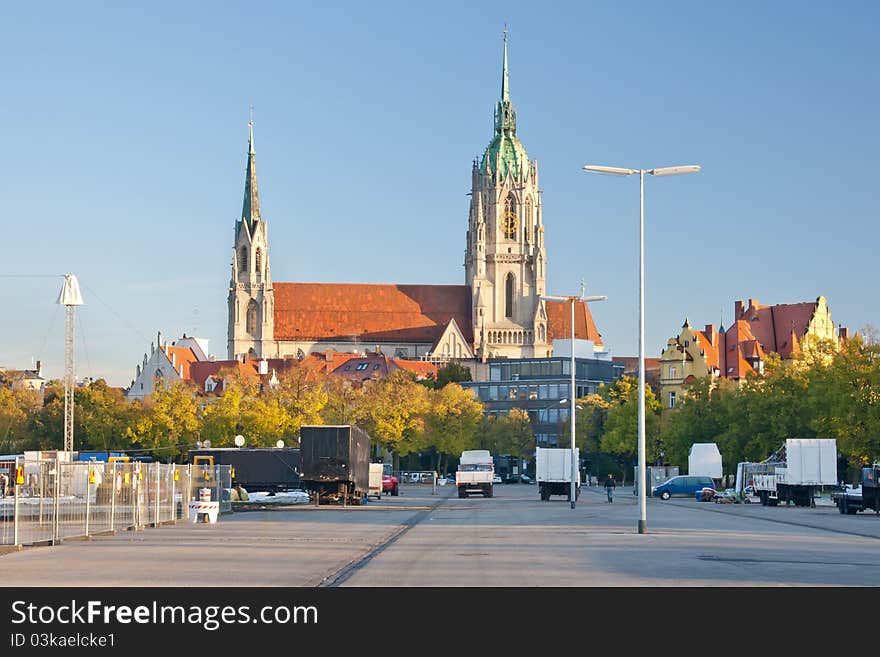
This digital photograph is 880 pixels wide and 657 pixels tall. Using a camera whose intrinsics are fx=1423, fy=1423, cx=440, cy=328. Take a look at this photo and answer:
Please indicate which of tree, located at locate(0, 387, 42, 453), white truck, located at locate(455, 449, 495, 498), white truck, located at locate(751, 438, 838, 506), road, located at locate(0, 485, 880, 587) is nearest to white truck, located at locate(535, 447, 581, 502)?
white truck, located at locate(455, 449, 495, 498)

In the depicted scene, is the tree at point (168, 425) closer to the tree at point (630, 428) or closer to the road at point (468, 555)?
the tree at point (630, 428)

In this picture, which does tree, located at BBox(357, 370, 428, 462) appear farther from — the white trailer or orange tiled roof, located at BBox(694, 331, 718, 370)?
the white trailer

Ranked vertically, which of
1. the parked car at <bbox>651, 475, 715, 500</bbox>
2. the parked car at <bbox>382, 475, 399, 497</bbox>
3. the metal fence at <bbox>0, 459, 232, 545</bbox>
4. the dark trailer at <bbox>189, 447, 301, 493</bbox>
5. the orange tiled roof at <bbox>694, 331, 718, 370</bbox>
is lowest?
the parked car at <bbox>382, 475, 399, 497</bbox>

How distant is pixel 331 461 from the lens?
65750 mm

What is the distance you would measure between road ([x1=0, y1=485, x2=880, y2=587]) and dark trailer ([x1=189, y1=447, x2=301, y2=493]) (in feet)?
120

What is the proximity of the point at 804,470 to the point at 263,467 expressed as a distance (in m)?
33.6

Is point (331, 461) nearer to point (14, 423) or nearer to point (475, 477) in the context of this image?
point (475, 477)

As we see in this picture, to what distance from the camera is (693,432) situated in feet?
345

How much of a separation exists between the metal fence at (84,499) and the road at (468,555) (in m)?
0.65

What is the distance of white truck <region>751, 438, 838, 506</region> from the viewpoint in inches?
2606

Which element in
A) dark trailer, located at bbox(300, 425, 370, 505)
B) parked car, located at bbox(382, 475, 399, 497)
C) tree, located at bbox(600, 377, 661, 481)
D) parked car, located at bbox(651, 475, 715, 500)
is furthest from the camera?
tree, located at bbox(600, 377, 661, 481)
